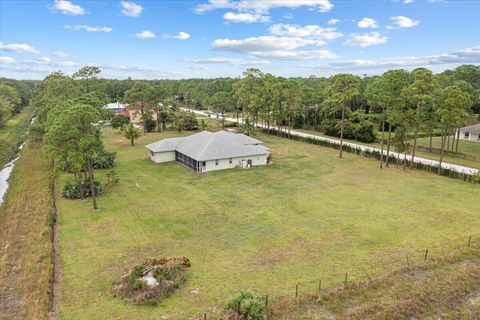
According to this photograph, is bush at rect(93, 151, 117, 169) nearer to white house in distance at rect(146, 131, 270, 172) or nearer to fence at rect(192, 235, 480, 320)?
white house in distance at rect(146, 131, 270, 172)

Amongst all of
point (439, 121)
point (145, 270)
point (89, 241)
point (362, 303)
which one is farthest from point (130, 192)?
point (439, 121)

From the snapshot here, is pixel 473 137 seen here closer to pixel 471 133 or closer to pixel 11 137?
pixel 471 133

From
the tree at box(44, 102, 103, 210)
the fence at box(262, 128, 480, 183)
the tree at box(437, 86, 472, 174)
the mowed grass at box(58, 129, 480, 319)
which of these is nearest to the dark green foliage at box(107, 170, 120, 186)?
the mowed grass at box(58, 129, 480, 319)

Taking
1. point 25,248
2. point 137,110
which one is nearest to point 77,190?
point 25,248

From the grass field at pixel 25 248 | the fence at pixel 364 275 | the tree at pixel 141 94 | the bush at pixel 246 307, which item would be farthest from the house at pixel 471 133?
the grass field at pixel 25 248

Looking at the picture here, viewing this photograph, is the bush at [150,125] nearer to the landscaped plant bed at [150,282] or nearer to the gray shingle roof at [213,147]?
the gray shingle roof at [213,147]

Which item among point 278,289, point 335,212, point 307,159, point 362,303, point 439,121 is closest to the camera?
point 362,303

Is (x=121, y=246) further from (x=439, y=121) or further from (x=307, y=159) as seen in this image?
(x=439, y=121)
